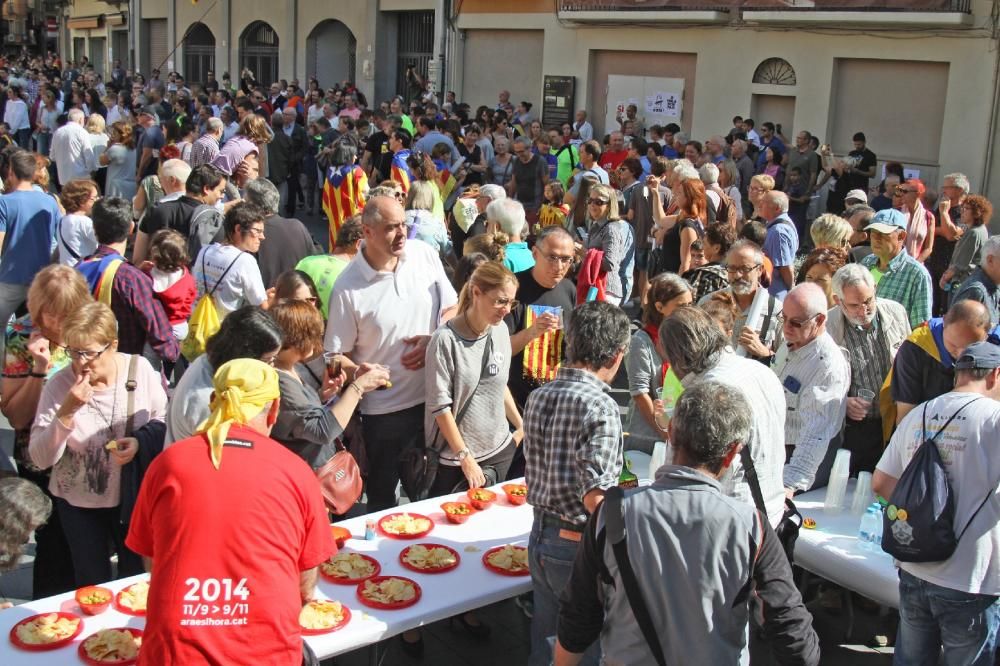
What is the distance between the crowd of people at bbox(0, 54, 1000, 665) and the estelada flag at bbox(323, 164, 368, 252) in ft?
3.46

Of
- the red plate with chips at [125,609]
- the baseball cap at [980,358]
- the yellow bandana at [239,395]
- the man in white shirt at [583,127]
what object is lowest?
the red plate with chips at [125,609]

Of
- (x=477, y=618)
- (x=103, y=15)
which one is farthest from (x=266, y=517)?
(x=103, y=15)

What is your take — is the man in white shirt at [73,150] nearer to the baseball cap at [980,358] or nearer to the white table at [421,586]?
the white table at [421,586]

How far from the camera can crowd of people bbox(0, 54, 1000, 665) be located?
248 centimetres

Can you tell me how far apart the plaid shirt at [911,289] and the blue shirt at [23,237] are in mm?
5610

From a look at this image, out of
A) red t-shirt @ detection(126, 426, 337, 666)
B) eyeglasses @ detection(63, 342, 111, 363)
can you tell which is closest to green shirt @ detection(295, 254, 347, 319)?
eyeglasses @ detection(63, 342, 111, 363)

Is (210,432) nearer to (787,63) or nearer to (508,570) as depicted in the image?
(508,570)

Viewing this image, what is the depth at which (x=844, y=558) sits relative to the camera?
3.85 metres

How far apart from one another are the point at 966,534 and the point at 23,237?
20.2 feet

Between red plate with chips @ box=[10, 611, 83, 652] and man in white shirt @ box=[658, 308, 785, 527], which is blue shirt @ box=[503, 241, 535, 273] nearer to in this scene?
man in white shirt @ box=[658, 308, 785, 527]

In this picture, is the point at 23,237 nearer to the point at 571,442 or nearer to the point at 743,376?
the point at 571,442

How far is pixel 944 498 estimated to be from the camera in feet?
10.5

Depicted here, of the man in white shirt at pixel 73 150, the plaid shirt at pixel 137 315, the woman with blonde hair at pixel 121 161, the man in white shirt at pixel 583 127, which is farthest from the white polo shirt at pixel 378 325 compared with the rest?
the man in white shirt at pixel 583 127

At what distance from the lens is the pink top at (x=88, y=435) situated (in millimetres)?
3633
